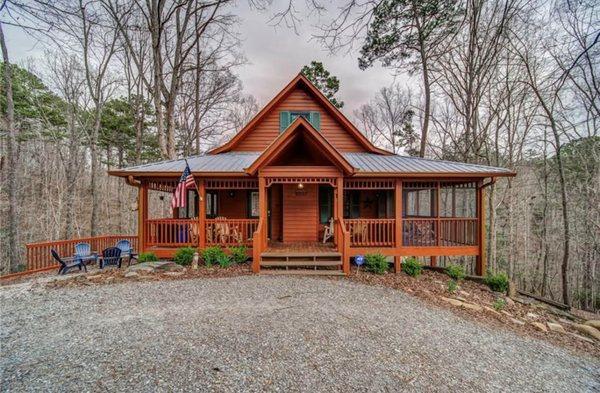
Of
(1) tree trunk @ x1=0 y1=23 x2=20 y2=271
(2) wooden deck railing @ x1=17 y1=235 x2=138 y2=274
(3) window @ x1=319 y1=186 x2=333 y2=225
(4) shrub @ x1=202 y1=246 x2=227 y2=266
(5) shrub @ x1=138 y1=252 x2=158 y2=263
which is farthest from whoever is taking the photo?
(3) window @ x1=319 y1=186 x2=333 y2=225

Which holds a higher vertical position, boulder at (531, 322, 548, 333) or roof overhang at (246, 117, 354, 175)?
roof overhang at (246, 117, 354, 175)

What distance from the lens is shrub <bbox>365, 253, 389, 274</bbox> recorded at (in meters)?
8.20

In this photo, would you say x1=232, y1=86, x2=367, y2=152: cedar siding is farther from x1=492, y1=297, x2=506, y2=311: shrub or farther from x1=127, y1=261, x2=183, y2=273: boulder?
x1=492, y1=297, x2=506, y2=311: shrub

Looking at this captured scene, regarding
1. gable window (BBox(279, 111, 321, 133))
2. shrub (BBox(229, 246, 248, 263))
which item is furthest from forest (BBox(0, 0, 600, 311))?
shrub (BBox(229, 246, 248, 263))

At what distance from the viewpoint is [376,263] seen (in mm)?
8250

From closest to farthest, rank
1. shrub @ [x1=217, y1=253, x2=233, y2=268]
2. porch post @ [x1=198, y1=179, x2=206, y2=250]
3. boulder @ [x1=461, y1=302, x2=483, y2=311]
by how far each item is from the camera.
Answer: boulder @ [x1=461, y1=302, x2=483, y2=311]
shrub @ [x1=217, y1=253, x2=233, y2=268]
porch post @ [x1=198, y1=179, x2=206, y2=250]

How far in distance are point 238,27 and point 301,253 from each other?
43.8 feet

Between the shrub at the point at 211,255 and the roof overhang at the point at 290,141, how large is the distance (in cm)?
284

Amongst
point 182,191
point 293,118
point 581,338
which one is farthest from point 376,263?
point 293,118

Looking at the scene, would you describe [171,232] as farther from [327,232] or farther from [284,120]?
[284,120]

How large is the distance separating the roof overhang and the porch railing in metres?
3.36

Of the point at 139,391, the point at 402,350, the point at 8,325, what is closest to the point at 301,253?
the point at 402,350

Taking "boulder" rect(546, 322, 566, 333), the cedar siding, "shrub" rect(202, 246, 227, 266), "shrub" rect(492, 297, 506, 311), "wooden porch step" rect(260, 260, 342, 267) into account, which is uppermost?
the cedar siding

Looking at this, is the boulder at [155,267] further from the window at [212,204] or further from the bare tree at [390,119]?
the bare tree at [390,119]
